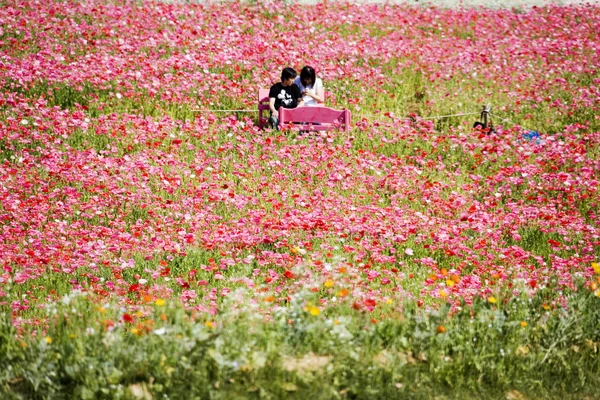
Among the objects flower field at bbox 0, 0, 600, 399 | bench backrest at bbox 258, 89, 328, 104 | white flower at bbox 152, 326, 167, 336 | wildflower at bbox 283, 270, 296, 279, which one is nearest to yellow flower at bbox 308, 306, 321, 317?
flower field at bbox 0, 0, 600, 399

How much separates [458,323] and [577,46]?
13533mm

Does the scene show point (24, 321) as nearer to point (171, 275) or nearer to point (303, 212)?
point (171, 275)

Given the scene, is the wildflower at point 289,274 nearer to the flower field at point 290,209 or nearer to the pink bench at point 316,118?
the flower field at point 290,209

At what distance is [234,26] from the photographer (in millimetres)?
15766

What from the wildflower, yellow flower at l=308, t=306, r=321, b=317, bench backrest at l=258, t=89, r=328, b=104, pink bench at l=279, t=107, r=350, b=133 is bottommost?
the wildflower

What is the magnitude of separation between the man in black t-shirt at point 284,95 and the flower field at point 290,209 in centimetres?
53

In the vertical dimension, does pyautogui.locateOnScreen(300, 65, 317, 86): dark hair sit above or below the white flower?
above

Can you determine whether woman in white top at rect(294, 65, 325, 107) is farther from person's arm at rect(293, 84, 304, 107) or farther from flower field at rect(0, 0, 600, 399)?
flower field at rect(0, 0, 600, 399)

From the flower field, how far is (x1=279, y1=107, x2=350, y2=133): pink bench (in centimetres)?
28

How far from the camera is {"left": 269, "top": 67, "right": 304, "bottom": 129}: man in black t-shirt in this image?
11.3 metres

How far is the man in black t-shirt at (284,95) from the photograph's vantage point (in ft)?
36.9

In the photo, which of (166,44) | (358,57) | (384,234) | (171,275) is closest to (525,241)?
(384,234)

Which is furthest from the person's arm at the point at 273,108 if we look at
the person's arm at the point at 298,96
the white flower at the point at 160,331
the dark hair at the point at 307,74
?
the white flower at the point at 160,331

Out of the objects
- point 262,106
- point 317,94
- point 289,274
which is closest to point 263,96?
point 262,106
